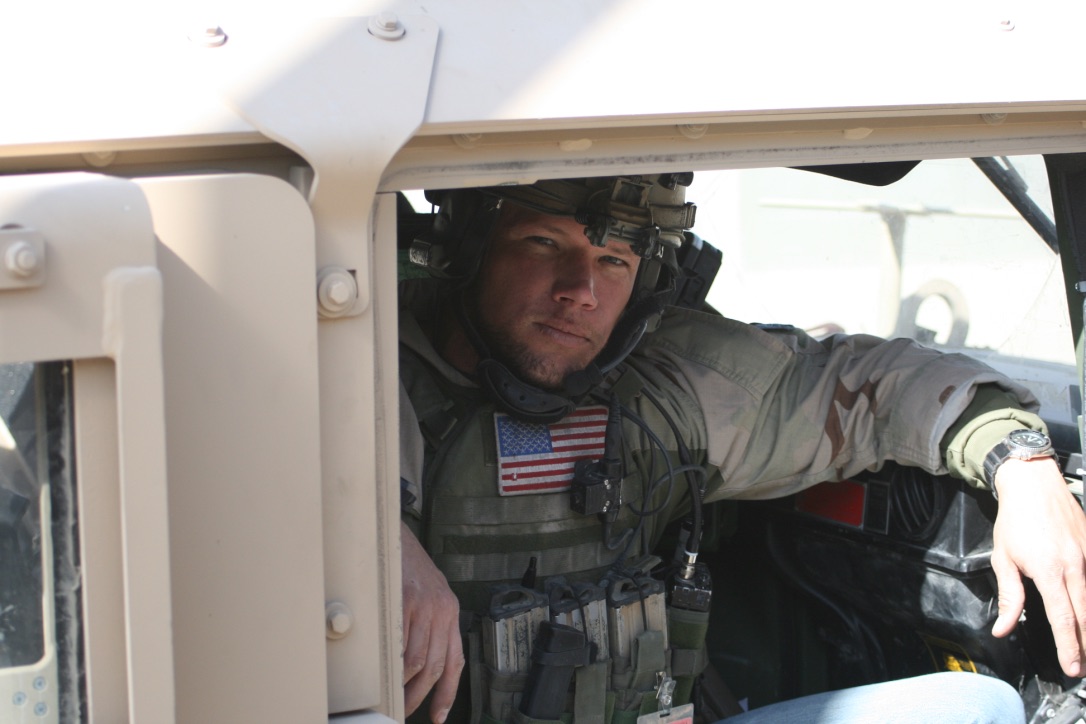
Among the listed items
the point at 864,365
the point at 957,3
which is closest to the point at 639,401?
the point at 864,365

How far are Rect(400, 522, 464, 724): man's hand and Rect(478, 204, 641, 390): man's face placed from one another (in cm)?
74

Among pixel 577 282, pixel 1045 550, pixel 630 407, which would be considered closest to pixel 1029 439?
pixel 1045 550

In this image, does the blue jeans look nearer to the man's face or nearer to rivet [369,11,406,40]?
the man's face

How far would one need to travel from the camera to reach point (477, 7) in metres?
0.95

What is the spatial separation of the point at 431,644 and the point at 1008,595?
3.11 feet

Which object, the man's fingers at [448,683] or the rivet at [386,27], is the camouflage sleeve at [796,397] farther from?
the rivet at [386,27]

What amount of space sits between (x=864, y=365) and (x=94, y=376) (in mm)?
1611

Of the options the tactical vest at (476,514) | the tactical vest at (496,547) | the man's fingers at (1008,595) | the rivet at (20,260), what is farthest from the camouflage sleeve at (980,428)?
the rivet at (20,260)

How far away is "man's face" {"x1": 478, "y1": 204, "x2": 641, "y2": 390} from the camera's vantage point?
1900mm

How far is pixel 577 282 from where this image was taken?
75.1 inches

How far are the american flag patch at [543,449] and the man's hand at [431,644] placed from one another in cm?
61

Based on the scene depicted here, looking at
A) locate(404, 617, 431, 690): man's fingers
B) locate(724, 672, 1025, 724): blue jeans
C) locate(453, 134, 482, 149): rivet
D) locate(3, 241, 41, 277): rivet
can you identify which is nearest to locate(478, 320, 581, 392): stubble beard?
locate(724, 672, 1025, 724): blue jeans

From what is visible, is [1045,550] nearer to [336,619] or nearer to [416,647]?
[416,647]

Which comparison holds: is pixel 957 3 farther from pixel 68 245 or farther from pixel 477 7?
pixel 68 245
